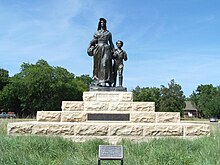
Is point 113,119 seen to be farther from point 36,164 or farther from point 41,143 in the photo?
point 36,164

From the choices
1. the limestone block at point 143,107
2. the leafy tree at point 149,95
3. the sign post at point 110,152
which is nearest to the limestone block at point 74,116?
the limestone block at point 143,107

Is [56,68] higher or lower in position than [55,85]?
higher

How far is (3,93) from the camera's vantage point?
155ft

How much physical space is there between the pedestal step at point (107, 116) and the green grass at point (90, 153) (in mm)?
2519

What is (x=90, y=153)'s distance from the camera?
5.91 m

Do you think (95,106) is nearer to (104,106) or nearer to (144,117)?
(104,106)

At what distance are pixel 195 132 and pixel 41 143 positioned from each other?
15.3ft

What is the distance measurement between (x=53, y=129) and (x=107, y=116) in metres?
1.86

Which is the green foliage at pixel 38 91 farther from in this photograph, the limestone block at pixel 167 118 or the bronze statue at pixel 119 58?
the limestone block at pixel 167 118

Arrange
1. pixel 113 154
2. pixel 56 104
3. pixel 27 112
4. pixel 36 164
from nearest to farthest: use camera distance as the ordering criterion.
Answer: pixel 113 154
pixel 36 164
pixel 56 104
pixel 27 112

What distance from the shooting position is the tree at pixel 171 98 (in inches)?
2000

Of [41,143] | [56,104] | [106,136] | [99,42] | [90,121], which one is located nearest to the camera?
[41,143]

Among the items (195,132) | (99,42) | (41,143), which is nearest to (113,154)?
(41,143)

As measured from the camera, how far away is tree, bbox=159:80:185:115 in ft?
167
